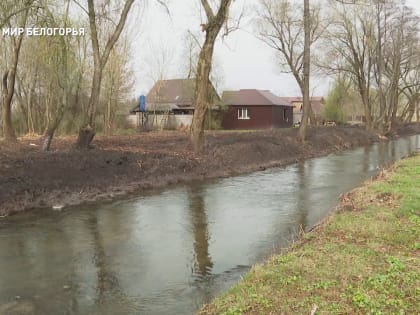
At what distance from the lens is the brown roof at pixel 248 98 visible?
4429cm

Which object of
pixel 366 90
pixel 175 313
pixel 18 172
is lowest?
pixel 175 313

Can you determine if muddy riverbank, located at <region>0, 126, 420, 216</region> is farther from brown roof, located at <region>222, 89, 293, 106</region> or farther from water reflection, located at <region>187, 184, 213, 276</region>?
brown roof, located at <region>222, 89, 293, 106</region>

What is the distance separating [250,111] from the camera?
45.1 m

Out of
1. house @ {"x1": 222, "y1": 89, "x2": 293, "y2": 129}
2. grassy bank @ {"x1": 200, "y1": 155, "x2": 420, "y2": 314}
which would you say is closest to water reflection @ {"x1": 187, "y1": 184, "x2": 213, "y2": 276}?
grassy bank @ {"x1": 200, "y1": 155, "x2": 420, "y2": 314}

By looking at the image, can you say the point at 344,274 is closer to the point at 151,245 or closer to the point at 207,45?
the point at 151,245

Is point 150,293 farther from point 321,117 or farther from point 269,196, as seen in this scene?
point 321,117

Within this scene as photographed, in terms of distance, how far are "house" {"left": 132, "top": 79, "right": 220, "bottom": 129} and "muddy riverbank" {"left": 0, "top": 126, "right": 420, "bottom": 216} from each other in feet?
54.9

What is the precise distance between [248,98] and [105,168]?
33722mm

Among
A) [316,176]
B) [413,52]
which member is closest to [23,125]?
[316,176]

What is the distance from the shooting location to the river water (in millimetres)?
5875

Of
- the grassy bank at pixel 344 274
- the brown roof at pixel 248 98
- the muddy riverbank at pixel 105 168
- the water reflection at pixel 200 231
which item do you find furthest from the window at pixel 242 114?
the grassy bank at pixel 344 274

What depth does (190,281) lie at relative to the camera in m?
6.36

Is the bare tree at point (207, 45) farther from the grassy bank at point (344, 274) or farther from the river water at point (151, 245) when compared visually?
the grassy bank at point (344, 274)

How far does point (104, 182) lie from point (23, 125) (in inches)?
672
